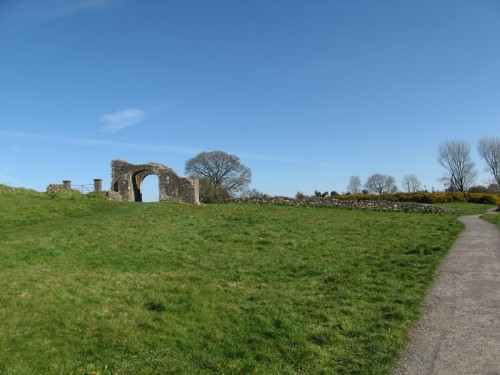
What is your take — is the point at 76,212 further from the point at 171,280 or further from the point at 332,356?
the point at 332,356

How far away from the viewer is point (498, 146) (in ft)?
214

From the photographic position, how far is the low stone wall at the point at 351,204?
28.1m

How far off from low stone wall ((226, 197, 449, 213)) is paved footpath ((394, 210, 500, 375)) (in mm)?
18405

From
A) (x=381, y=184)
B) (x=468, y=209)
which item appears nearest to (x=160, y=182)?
(x=468, y=209)

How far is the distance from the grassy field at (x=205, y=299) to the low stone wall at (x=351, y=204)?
1382 cm

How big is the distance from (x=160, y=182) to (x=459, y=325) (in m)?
29.0

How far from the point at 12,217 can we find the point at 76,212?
3.72 m

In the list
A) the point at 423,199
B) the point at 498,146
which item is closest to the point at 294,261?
the point at 423,199

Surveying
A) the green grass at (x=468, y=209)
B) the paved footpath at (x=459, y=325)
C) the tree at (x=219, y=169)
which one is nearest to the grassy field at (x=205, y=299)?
the paved footpath at (x=459, y=325)

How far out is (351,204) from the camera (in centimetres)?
2986

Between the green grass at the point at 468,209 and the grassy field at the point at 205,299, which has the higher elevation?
the green grass at the point at 468,209

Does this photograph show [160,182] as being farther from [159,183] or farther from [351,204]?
[351,204]

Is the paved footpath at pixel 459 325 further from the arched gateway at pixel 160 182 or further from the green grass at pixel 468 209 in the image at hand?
the arched gateway at pixel 160 182

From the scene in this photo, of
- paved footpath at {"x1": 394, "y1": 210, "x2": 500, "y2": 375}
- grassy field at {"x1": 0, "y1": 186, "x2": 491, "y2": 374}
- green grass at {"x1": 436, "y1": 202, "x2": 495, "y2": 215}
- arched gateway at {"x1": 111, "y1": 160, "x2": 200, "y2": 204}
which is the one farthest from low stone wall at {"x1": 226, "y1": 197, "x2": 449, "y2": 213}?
paved footpath at {"x1": 394, "y1": 210, "x2": 500, "y2": 375}
